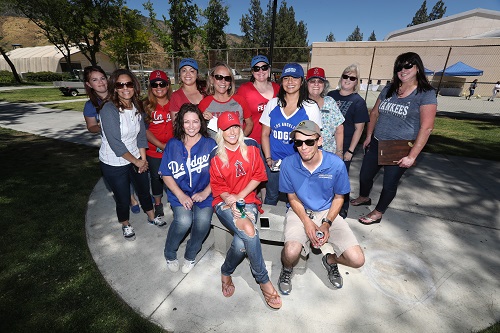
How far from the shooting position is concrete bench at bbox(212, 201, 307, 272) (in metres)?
2.81

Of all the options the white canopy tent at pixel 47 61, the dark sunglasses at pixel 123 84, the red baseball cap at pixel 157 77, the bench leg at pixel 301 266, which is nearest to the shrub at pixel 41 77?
the white canopy tent at pixel 47 61

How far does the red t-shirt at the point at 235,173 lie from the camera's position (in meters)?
2.76

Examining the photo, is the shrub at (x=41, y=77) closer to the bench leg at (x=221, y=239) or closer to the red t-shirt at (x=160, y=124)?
the red t-shirt at (x=160, y=124)

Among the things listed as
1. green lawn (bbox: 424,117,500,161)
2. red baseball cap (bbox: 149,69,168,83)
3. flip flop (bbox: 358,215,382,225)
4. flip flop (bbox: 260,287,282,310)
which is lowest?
flip flop (bbox: 260,287,282,310)

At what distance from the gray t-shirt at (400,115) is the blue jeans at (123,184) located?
3309mm

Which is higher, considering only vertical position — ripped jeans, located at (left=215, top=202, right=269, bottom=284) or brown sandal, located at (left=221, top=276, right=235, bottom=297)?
ripped jeans, located at (left=215, top=202, right=269, bottom=284)

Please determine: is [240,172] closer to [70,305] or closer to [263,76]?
[263,76]

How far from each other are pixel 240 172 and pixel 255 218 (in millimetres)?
518

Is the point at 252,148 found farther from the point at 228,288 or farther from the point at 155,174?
the point at 155,174

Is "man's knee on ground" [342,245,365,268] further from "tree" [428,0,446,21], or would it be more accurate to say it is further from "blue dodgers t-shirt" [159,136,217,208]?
"tree" [428,0,446,21]

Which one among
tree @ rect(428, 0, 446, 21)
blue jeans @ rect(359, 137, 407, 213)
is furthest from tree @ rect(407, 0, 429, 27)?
blue jeans @ rect(359, 137, 407, 213)

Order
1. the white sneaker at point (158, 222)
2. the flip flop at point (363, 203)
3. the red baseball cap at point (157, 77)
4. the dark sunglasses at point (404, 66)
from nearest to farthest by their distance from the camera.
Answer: the dark sunglasses at point (404, 66)
the red baseball cap at point (157, 77)
the white sneaker at point (158, 222)
the flip flop at point (363, 203)

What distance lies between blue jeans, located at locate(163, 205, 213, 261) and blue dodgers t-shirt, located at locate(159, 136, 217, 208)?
8cm

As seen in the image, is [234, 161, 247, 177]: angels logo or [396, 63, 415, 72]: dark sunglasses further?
[396, 63, 415, 72]: dark sunglasses
